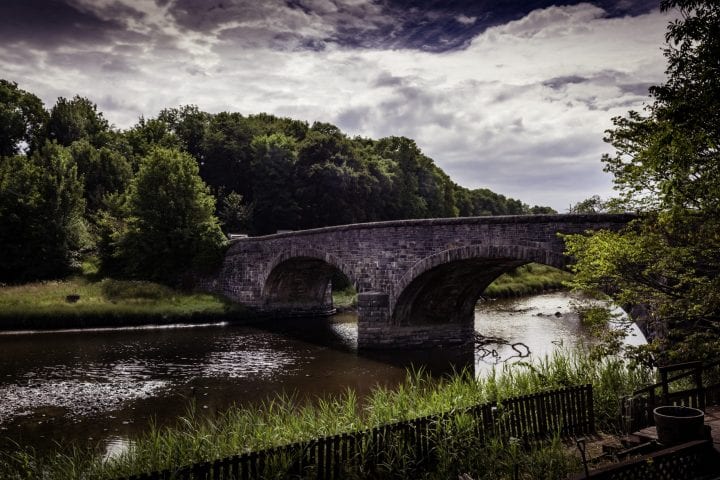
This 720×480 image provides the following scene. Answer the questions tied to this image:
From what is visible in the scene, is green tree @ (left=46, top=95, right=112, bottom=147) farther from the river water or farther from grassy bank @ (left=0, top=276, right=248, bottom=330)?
the river water

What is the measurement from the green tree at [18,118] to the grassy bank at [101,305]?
89.7 ft

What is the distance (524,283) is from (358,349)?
27065 mm

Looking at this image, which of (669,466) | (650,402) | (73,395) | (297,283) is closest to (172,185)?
(297,283)

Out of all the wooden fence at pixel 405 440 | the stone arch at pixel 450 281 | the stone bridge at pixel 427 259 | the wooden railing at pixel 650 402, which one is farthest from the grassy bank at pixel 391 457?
the stone arch at pixel 450 281

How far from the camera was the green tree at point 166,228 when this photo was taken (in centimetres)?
3325

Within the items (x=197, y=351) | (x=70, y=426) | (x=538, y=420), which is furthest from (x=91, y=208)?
(x=538, y=420)

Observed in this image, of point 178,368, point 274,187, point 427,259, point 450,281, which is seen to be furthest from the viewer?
point 274,187

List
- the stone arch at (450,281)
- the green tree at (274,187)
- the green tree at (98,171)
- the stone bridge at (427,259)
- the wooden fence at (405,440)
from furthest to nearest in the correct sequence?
1. the green tree at (274,187)
2. the green tree at (98,171)
3. the stone arch at (450,281)
4. the stone bridge at (427,259)
5. the wooden fence at (405,440)

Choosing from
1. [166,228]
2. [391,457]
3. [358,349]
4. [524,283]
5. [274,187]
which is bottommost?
[358,349]

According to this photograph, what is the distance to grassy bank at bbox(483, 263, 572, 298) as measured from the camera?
1617 inches

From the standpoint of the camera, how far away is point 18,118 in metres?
51.2

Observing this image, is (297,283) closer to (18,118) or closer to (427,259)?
(427,259)

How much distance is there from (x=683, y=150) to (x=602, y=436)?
16.9 feet

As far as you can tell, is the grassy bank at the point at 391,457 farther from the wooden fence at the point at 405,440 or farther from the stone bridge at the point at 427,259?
the stone bridge at the point at 427,259
